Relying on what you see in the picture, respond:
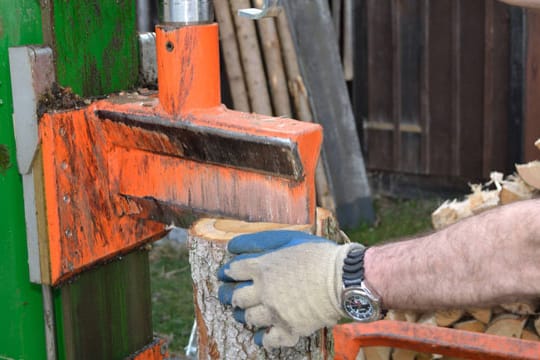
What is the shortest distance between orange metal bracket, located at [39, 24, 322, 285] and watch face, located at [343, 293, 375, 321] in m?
0.22

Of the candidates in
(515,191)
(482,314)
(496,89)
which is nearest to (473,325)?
(482,314)

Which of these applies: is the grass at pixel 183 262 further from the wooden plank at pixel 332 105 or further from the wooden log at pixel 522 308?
the wooden log at pixel 522 308

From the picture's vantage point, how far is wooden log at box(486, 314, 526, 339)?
11.6 ft

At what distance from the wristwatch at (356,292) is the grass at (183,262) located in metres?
2.55

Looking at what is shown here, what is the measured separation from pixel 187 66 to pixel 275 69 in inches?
137

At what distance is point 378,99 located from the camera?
6.57m

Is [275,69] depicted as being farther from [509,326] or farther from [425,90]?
[509,326]

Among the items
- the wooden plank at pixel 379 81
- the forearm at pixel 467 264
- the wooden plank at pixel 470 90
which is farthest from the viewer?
the wooden plank at pixel 379 81

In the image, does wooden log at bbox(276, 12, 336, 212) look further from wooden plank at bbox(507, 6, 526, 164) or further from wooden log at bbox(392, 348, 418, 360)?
wooden log at bbox(392, 348, 418, 360)

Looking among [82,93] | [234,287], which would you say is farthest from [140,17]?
[234,287]

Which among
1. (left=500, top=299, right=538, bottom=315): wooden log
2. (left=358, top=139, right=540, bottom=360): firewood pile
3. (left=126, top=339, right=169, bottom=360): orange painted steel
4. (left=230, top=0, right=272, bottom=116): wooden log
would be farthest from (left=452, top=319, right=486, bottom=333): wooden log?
(left=230, top=0, right=272, bottom=116): wooden log

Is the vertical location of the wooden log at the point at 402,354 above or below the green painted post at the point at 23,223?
below

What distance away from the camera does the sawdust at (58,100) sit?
218cm

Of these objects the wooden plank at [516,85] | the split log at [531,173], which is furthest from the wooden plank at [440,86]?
the split log at [531,173]
